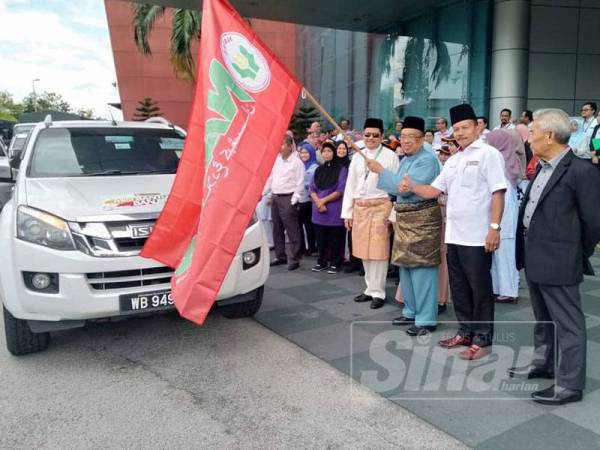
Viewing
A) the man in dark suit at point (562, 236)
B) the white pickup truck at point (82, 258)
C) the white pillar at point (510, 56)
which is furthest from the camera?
the white pillar at point (510, 56)

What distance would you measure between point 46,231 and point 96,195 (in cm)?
52

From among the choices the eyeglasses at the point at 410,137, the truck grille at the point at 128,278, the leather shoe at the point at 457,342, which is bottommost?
the leather shoe at the point at 457,342

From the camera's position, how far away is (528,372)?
3791 millimetres

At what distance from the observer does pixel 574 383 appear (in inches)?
131

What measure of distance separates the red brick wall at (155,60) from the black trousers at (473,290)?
26.0m

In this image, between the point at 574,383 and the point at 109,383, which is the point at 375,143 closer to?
the point at 574,383

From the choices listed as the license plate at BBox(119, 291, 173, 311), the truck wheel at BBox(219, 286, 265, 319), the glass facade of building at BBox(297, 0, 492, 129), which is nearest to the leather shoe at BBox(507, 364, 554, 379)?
the truck wheel at BBox(219, 286, 265, 319)

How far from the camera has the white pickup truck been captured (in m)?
3.86

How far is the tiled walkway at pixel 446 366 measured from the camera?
10.1ft

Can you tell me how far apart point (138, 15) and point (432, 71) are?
12128 millimetres

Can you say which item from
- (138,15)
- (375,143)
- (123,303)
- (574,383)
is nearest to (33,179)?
(123,303)

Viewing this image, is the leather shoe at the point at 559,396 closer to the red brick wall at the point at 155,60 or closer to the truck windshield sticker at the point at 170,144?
the truck windshield sticker at the point at 170,144

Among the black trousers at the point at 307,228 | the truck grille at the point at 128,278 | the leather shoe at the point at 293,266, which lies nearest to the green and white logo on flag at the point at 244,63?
the truck grille at the point at 128,278

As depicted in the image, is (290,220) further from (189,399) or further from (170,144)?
(189,399)
